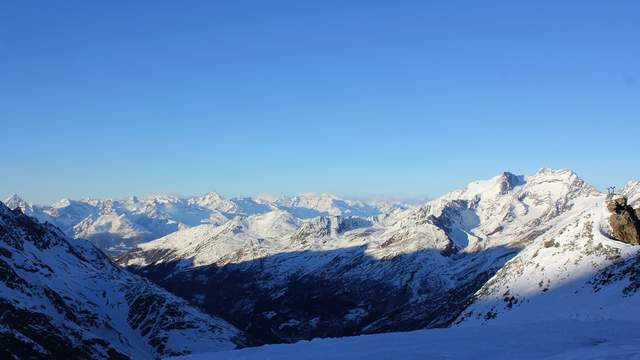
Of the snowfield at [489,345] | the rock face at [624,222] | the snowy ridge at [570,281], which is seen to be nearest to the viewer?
the snowfield at [489,345]

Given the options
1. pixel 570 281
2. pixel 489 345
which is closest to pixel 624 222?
pixel 570 281

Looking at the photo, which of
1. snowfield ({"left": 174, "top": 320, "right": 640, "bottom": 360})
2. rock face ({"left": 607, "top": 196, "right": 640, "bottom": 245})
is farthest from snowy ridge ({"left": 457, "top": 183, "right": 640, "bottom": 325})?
snowfield ({"left": 174, "top": 320, "right": 640, "bottom": 360})

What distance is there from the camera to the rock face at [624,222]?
A: 304 feet

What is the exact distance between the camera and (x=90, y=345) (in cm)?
14025

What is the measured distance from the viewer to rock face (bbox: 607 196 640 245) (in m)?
92.6

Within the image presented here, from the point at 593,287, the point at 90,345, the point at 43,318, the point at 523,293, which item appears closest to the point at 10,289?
the point at 43,318

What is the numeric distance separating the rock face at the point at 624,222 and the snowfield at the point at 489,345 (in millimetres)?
55126

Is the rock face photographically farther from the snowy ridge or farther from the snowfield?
the snowfield

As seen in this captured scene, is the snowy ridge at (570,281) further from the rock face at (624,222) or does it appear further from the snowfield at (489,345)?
the snowfield at (489,345)

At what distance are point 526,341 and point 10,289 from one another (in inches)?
5605

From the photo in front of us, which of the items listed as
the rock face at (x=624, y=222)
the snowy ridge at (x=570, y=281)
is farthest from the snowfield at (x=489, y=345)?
the rock face at (x=624, y=222)

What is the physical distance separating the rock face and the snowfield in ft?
181

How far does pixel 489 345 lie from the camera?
120 feet

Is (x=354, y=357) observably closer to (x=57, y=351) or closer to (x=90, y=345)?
(x=57, y=351)
